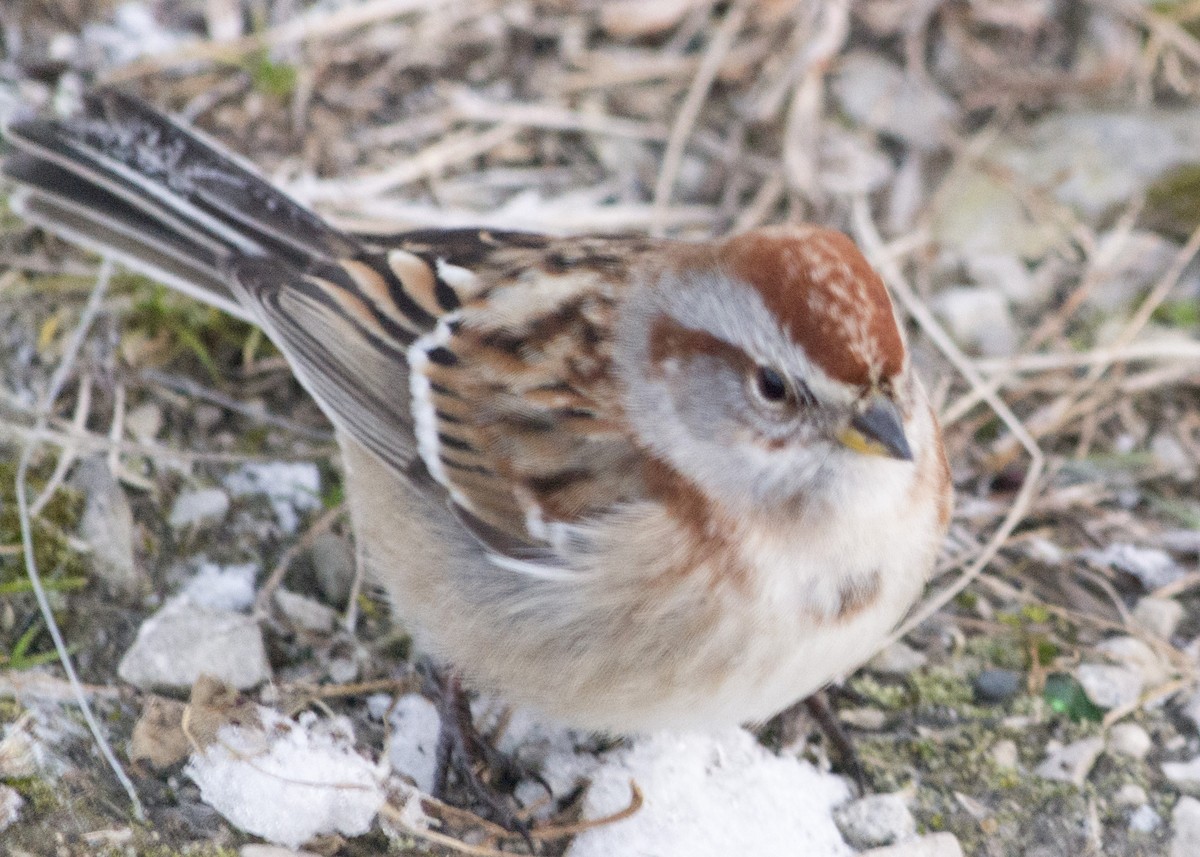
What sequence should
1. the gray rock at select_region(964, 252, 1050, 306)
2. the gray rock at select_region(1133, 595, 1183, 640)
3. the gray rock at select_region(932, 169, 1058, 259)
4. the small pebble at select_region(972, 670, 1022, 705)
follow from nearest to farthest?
1. the small pebble at select_region(972, 670, 1022, 705)
2. the gray rock at select_region(1133, 595, 1183, 640)
3. the gray rock at select_region(964, 252, 1050, 306)
4. the gray rock at select_region(932, 169, 1058, 259)

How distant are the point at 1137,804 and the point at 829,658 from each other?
852 millimetres

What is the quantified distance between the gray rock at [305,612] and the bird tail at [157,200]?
720 mm

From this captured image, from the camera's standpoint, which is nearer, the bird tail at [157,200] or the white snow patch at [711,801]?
the white snow patch at [711,801]

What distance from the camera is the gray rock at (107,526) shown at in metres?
3.16

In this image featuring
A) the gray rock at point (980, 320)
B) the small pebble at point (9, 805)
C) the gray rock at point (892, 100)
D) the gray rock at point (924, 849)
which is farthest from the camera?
the gray rock at point (892, 100)

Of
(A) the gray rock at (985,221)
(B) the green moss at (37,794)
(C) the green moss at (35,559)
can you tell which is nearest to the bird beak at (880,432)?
(B) the green moss at (37,794)

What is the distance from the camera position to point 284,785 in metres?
2.68

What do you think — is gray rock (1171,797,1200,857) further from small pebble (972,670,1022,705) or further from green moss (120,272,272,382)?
green moss (120,272,272,382)

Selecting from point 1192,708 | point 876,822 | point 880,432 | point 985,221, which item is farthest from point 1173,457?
point 880,432

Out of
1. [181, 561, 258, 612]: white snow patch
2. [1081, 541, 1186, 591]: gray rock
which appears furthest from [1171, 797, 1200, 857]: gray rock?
[181, 561, 258, 612]: white snow patch

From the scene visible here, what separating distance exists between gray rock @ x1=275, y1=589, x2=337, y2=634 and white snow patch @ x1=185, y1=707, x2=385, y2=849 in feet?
1.31

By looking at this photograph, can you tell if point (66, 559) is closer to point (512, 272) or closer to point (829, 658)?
point (512, 272)

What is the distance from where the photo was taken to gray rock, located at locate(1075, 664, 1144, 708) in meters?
3.10

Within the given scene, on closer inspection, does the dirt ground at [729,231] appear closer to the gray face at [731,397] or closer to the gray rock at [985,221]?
the gray rock at [985,221]
